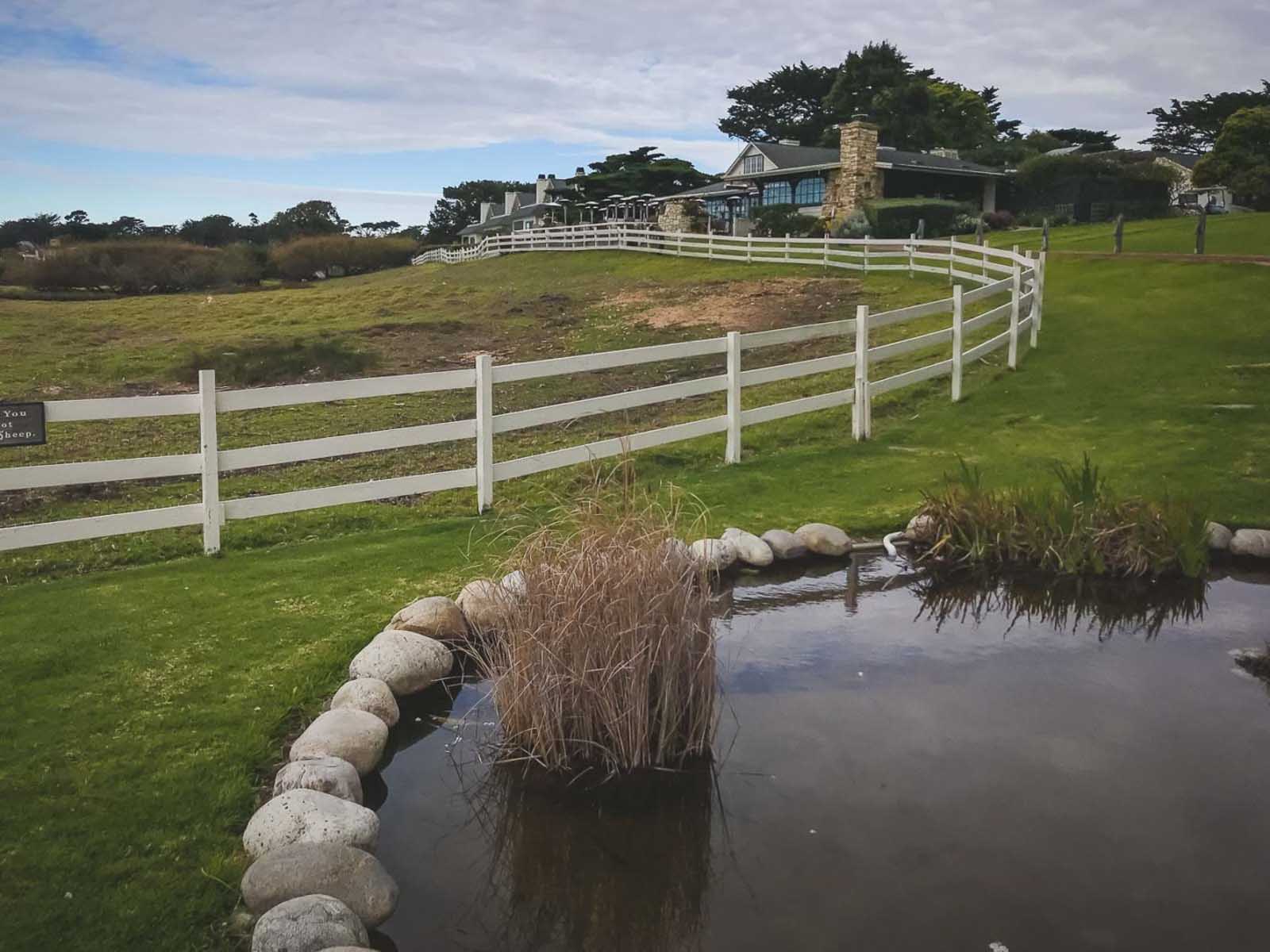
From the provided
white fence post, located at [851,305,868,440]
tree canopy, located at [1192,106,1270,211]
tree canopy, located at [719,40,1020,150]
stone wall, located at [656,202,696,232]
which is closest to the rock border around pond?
white fence post, located at [851,305,868,440]

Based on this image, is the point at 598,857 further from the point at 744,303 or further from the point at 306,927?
the point at 744,303

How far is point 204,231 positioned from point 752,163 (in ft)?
168

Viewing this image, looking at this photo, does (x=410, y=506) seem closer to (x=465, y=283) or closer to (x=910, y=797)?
(x=910, y=797)

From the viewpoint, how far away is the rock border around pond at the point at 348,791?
147 inches

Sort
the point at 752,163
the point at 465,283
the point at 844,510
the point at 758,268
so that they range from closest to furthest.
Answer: the point at 844,510
the point at 758,268
the point at 465,283
the point at 752,163

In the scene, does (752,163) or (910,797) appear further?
(752,163)

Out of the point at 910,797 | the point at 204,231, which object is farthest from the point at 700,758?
the point at 204,231

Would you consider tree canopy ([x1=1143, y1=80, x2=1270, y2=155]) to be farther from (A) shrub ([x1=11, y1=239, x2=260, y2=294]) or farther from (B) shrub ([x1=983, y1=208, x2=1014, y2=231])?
(A) shrub ([x1=11, y1=239, x2=260, y2=294])

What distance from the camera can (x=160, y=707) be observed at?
18.3 feet

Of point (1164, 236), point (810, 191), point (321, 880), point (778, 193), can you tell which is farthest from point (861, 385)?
point (778, 193)

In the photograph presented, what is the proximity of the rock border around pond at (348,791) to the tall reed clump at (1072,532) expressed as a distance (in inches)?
77.3

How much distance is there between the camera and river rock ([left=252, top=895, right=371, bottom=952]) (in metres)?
3.54

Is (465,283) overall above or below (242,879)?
above

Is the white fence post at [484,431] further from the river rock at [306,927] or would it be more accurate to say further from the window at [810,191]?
the window at [810,191]
